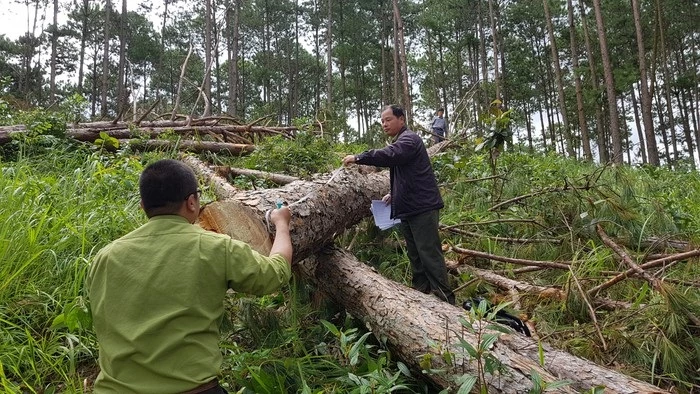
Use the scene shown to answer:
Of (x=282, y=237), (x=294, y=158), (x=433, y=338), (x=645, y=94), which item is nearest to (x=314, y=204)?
(x=282, y=237)

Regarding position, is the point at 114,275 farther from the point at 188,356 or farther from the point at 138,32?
the point at 138,32

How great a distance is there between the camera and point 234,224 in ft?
8.61

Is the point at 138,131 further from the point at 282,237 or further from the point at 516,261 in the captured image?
the point at 516,261

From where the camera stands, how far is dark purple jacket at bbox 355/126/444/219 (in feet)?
11.6

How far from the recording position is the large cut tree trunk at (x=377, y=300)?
205 centimetres

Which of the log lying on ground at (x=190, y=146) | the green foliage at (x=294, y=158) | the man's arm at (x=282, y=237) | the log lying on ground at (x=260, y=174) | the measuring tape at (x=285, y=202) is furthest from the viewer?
Answer: the log lying on ground at (x=190, y=146)

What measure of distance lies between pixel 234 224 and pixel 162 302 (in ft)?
3.67

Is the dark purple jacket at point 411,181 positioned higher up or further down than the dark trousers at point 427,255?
higher up

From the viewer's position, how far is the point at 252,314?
8.93ft

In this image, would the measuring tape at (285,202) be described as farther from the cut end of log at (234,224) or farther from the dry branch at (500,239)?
the dry branch at (500,239)

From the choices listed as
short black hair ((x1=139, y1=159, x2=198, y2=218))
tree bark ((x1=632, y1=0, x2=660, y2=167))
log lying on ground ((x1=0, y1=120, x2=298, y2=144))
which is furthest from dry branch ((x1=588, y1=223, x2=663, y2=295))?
tree bark ((x1=632, y1=0, x2=660, y2=167))

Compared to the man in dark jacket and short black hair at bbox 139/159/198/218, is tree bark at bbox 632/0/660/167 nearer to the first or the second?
the man in dark jacket

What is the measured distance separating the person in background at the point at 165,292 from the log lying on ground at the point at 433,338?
0.98m

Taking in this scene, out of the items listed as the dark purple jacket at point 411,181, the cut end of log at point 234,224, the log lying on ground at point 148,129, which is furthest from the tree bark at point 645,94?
the cut end of log at point 234,224
